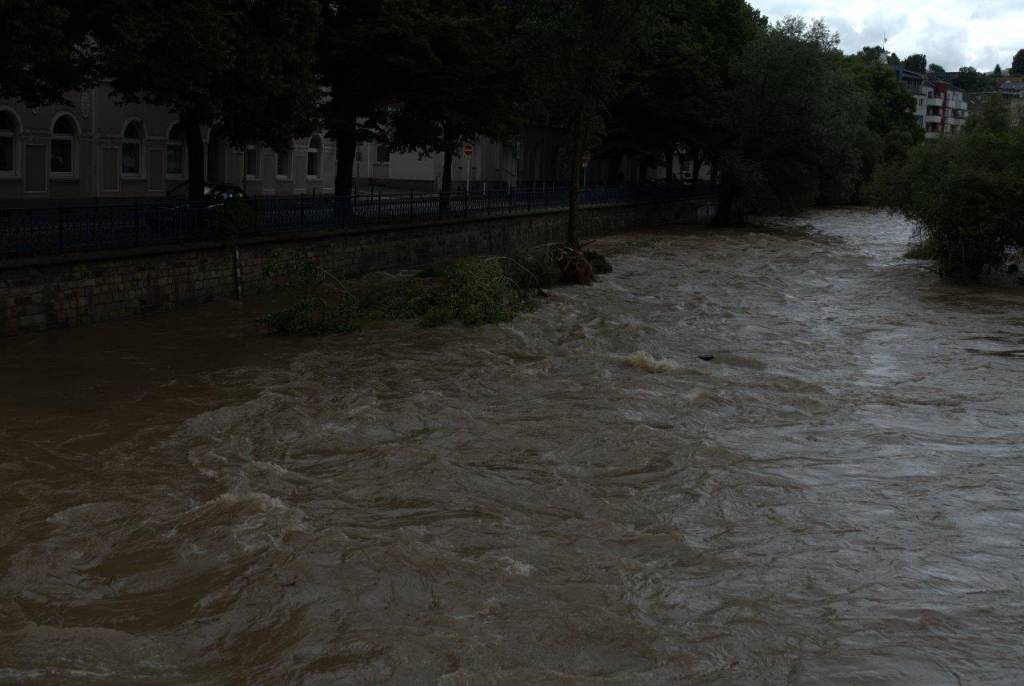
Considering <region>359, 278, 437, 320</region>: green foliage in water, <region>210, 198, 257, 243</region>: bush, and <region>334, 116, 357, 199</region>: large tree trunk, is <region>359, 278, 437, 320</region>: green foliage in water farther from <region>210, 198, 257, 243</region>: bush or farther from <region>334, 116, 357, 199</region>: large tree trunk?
<region>334, 116, 357, 199</region>: large tree trunk

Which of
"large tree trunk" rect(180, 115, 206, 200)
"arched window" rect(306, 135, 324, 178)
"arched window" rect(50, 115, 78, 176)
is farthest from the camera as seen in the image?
"arched window" rect(306, 135, 324, 178)

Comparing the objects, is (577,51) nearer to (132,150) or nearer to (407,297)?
(407,297)

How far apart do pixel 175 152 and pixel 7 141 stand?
725 centimetres

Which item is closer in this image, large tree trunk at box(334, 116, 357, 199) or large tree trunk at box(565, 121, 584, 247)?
large tree trunk at box(334, 116, 357, 199)

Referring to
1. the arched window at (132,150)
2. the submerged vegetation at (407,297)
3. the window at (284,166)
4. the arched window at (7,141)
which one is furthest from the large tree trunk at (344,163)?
the window at (284,166)

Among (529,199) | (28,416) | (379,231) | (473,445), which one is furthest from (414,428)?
(529,199)

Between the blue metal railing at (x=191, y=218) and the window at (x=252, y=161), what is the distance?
378 inches

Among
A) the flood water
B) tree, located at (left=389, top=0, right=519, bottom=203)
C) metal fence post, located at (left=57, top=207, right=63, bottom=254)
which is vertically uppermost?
tree, located at (left=389, top=0, right=519, bottom=203)

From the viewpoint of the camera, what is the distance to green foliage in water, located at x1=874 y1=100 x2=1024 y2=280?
33.3 m

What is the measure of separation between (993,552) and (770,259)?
31.1 meters

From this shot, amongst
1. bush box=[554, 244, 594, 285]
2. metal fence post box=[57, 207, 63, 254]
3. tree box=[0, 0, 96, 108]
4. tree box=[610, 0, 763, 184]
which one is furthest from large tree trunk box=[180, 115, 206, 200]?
tree box=[610, 0, 763, 184]

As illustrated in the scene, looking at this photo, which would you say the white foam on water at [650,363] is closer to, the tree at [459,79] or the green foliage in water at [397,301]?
the green foliage in water at [397,301]

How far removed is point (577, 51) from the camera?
31625 millimetres

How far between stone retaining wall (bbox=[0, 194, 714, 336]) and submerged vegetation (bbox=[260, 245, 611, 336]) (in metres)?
0.85
